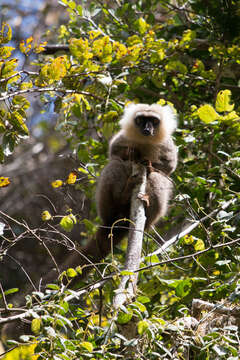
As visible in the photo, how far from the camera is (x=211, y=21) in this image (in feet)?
21.1

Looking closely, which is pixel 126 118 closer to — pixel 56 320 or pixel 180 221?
pixel 180 221

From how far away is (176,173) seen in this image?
6508mm

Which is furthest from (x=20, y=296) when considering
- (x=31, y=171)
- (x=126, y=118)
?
(x=31, y=171)

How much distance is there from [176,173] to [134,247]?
8.80 ft

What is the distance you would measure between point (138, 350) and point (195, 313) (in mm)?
1081

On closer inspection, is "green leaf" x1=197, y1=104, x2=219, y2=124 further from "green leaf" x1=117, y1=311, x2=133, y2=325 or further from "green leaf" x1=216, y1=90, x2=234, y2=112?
"green leaf" x1=117, y1=311, x2=133, y2=325

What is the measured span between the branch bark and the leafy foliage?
10 centimetres

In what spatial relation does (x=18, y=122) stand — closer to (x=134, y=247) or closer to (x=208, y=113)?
(x=134, y=247)

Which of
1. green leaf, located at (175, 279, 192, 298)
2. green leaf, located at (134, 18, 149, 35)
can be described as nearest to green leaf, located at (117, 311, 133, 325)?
green leaf, located at (175, 279, 192, 298)

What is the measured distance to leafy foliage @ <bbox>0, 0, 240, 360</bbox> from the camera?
10.1ft

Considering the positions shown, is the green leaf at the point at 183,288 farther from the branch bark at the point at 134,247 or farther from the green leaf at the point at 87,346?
the green leaf at the point at 87,346

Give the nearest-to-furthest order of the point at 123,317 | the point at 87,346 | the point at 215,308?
1. the point at 87,346
2. the point at 123,317
3. the point at 215,308

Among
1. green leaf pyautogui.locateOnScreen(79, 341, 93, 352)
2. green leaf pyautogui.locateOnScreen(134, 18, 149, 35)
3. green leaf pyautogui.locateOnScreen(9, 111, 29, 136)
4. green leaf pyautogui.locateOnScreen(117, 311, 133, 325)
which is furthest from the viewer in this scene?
green leaf pyautogui.locateOnScreen(134, 18, 149, 35)

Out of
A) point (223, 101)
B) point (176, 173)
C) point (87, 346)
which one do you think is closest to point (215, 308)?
point (87, 346)
